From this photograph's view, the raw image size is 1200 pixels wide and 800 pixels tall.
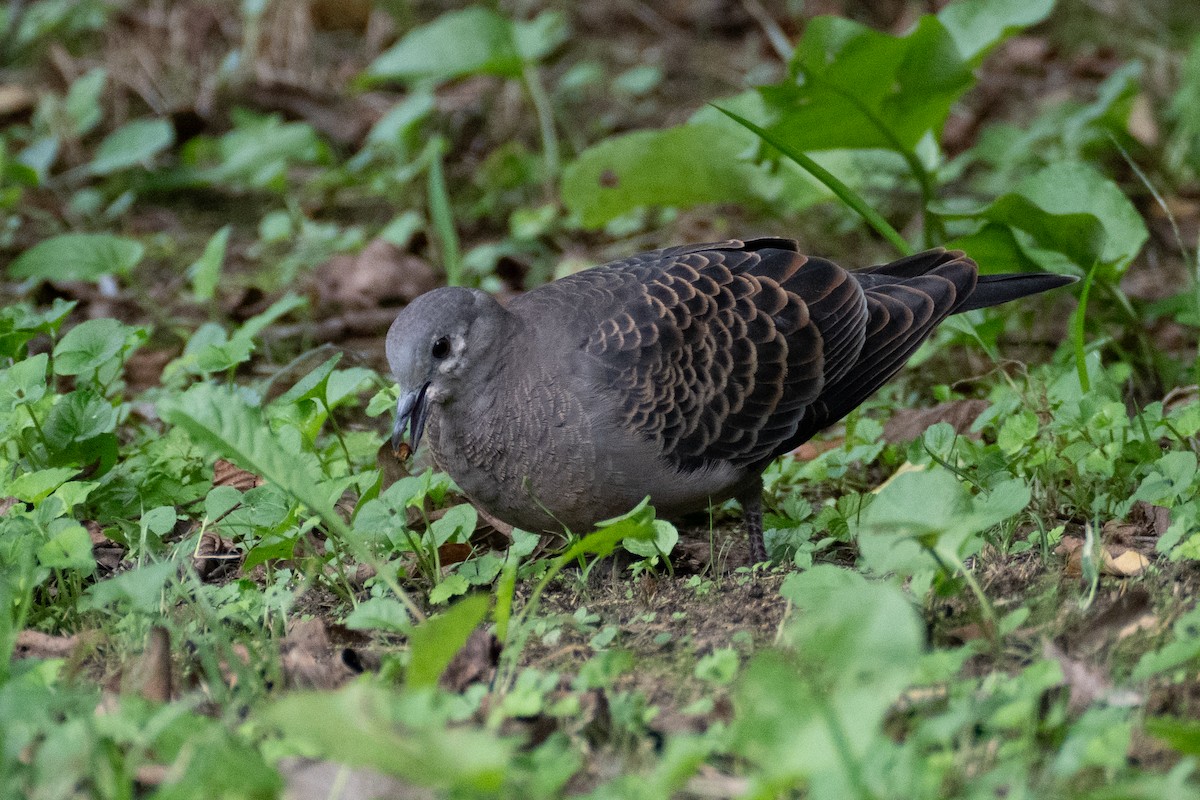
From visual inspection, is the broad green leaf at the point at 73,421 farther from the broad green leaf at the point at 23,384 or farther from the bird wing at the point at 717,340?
the bird wing at the point at 717,340

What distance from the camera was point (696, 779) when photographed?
85.7 inches

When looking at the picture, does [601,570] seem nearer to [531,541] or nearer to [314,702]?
[531,541]

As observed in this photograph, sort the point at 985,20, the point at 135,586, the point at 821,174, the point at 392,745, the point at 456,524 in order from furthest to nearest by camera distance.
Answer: the point at 985,20
the point at 821,174
the point at 456,524
the point at 135,586
the point at 392,745

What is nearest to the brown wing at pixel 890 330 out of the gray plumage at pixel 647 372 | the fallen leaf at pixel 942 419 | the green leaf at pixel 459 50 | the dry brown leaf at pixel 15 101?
the gray plumage at pixel 647 372

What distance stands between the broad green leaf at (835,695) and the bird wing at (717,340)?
1.46m

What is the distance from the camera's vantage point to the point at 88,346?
3.68 m

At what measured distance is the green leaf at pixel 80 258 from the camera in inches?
195

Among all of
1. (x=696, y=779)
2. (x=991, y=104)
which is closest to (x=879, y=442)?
(x=696, y=779)

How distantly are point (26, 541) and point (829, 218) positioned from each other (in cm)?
441

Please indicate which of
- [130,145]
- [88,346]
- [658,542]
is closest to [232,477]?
[88,346]

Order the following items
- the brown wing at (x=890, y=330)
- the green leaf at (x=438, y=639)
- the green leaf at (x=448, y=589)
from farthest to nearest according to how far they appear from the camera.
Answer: the brown wing at (x=890, y=330), the green leaf at (x=448, y=589), the green leaf at (x=438, y=639)

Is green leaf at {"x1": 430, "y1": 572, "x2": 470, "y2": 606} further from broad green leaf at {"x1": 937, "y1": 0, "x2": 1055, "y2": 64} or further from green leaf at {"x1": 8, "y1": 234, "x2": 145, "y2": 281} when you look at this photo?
broad green leaf at {"x1": 937, "y1": 0, "x2": 1055, "y2": 64}

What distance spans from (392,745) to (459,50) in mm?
4984

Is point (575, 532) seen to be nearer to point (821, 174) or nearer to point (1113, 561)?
point (821, 174)
